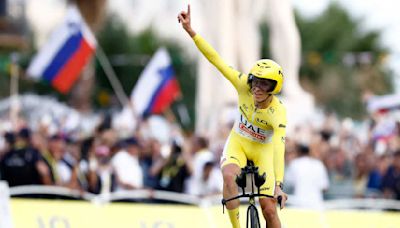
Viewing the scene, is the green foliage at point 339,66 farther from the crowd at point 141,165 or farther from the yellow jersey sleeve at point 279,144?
the yellow jersey sleeve at point 279,144

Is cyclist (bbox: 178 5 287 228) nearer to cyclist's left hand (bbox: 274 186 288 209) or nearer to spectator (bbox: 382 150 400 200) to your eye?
cyclist's left hand (bbox: 274 186 288 209)

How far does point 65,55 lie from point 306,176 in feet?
23.6

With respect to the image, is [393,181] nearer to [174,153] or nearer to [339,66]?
[174,153]

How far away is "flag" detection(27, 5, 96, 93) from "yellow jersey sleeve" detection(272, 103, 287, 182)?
11.5m


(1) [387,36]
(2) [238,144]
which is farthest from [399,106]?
(1) [387,36]

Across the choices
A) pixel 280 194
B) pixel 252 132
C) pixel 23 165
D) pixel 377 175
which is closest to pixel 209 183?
pixel 23 165

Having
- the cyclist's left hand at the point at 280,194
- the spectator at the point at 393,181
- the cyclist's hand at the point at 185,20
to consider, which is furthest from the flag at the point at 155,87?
the cyclist's left hand at the point at 280,194

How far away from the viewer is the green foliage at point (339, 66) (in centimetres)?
6981

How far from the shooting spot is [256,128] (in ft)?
42.0

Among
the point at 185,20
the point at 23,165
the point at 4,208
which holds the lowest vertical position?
the point at 4,208

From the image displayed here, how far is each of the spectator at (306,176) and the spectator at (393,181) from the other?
1357mm

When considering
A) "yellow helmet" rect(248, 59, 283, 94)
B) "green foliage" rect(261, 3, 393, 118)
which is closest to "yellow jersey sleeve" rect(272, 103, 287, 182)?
"yellow helmet" rect(248, 59, 283, 94)

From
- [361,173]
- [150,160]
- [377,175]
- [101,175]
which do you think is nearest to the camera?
[101,175]

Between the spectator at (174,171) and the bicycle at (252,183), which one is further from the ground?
the spectator at (174,171)
